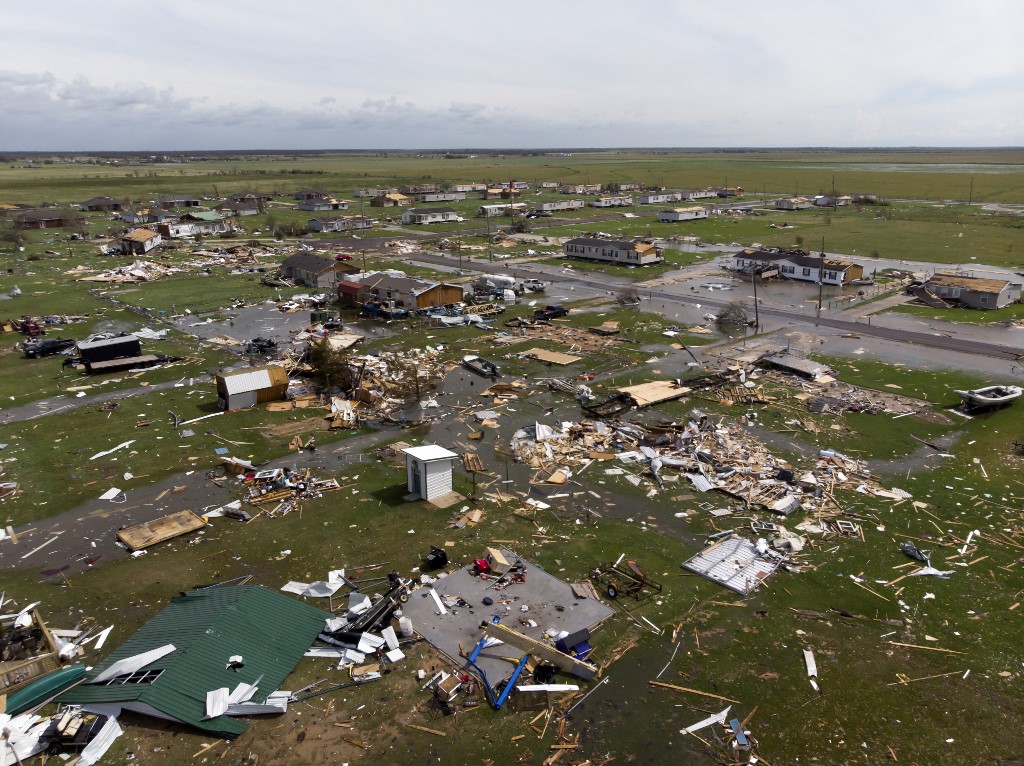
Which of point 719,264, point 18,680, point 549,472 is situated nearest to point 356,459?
point 549,472

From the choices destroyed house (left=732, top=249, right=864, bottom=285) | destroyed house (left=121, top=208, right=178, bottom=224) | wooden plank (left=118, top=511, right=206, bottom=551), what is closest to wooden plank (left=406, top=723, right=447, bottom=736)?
wooden plank (left=118, top=511, right=206, bottom=551)

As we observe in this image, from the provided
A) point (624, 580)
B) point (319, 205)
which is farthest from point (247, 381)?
point (319, 205)

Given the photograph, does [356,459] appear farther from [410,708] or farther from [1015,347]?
[1015,347]

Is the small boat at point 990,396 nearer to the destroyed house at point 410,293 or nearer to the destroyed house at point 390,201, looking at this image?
the destroyed house at point 410,293

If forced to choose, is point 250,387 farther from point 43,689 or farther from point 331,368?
point 43,689

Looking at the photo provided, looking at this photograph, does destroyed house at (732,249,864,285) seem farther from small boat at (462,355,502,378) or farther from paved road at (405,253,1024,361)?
small boat at (462,355,502,378)

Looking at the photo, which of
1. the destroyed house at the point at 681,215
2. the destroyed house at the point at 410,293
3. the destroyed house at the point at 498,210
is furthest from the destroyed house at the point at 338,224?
the destroyed house at the point at 681,215
